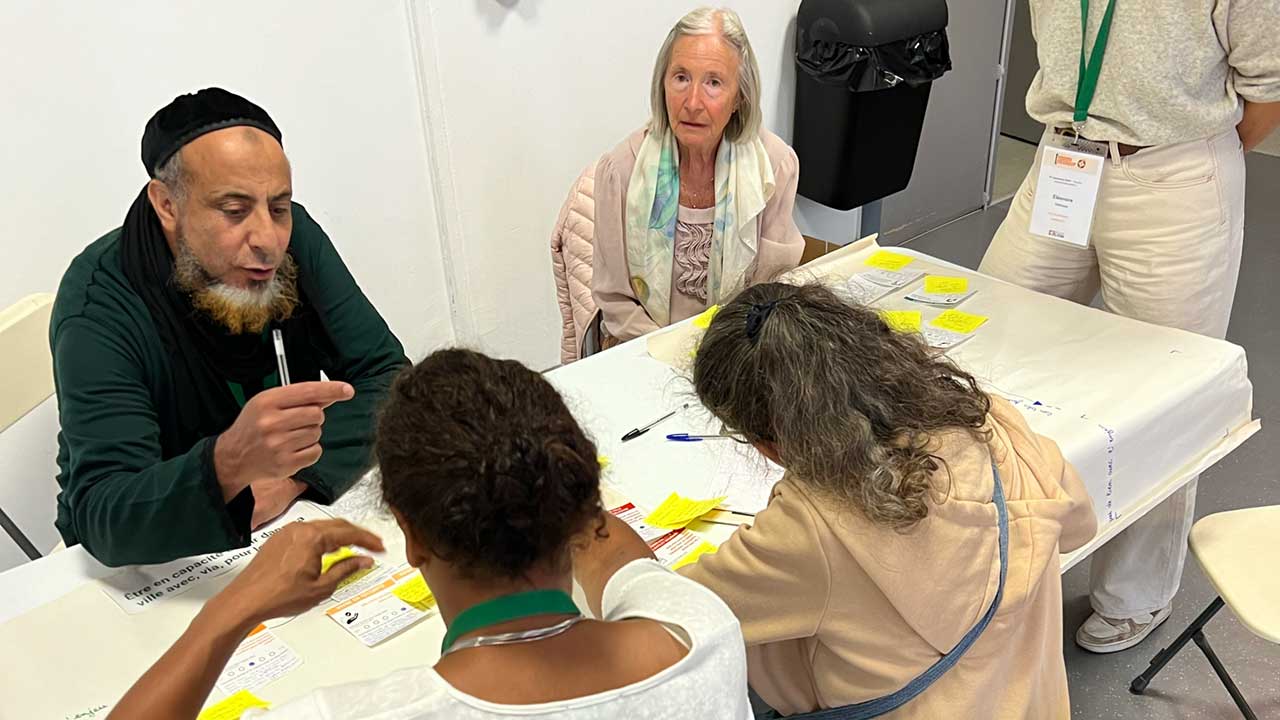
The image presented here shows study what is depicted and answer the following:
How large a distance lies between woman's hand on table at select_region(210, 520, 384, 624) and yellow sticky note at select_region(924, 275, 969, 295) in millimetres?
1772

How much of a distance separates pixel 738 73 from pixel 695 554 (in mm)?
1558

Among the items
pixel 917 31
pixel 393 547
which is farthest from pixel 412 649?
pixel 917 31

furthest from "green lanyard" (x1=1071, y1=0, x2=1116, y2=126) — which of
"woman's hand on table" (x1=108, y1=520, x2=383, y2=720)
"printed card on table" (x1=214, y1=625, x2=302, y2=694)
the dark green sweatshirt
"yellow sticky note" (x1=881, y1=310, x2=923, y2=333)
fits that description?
"printed card on table" (x1=214, y1=625, x2=302, y2=694)

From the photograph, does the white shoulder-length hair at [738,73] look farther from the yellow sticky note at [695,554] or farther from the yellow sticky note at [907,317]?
the yellow sticky note at [695,554]

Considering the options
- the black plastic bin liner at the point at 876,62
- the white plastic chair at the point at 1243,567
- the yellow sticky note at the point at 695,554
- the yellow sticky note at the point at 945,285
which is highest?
the black plastic bin liner at the point at 876,62

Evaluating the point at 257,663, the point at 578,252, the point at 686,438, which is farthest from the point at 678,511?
the point at 578,252

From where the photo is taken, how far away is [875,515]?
1.32m

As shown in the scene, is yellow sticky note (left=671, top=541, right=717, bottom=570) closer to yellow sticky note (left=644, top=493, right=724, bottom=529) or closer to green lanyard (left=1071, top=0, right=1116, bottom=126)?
yellow sticky note (left=644, top=493, right=724, bottom=529)

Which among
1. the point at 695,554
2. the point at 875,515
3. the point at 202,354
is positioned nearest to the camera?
the point at 875,515

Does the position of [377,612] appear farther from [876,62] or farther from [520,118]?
[876,62]

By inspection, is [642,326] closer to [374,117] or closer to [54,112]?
[374,117]

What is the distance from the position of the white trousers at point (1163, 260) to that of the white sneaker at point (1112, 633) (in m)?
0.03

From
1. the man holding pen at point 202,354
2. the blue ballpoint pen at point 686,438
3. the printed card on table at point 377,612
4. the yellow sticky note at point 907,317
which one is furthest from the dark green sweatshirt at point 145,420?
the yellow sticky note at point 907,317

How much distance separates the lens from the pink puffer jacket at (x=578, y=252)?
3.02 meters
